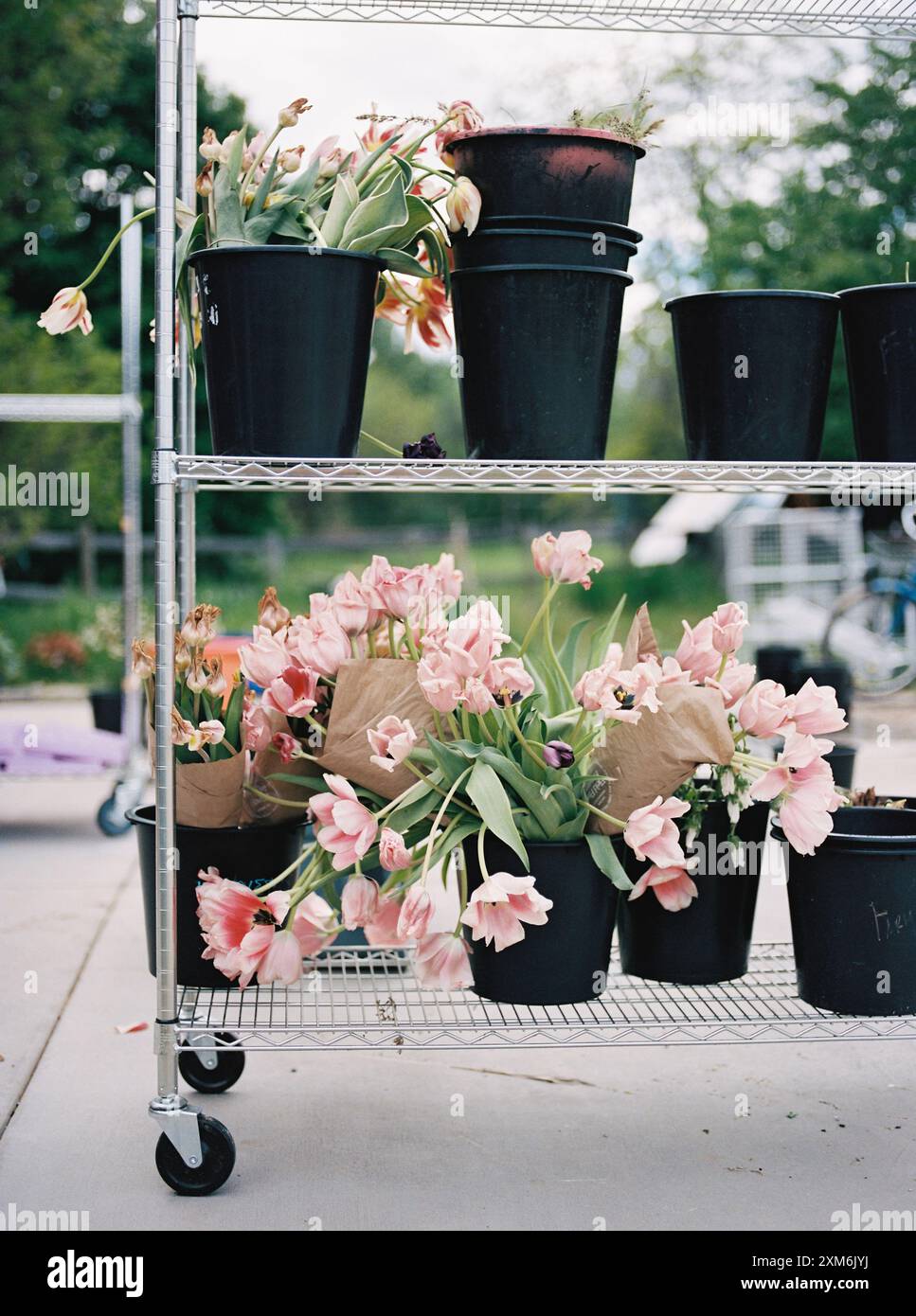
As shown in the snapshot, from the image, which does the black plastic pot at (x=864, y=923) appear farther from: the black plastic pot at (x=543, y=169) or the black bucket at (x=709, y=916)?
the black plastic pot at (x=543, y=169)

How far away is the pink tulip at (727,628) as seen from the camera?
7.02 feet

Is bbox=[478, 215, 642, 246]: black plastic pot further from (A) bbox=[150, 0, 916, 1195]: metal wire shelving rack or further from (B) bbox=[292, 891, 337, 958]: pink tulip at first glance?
(B) bbox=[292, 891, 337, 958]: pink tulip

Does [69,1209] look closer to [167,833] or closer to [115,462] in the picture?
[167,833]

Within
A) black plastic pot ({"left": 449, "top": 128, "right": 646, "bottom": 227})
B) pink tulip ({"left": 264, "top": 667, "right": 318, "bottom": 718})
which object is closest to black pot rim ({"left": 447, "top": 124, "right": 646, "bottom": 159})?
black plastic pot ({"left": 449, "top": 128, "right": 646, "bottom": 227})

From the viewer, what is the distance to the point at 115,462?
11.6 m

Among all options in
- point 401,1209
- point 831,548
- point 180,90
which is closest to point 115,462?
point 831,548

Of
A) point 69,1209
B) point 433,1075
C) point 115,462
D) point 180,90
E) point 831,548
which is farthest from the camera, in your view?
point 115,462

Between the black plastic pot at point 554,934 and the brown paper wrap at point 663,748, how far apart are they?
0.09 metres

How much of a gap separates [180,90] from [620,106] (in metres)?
0.76

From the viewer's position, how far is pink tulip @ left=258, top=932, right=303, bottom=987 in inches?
79.3

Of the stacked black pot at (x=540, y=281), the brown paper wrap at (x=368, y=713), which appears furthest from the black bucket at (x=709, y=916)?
the stacked black pot at (x=540, y=281)

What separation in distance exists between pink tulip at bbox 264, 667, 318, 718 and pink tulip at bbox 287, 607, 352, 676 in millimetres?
19

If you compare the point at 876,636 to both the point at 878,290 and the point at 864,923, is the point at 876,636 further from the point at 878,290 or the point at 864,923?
the point at 864,923

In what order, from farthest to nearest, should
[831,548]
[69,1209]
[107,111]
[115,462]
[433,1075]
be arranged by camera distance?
[107,111] < [115,462] < [831,548] < [433,1075] < [69,1209]
